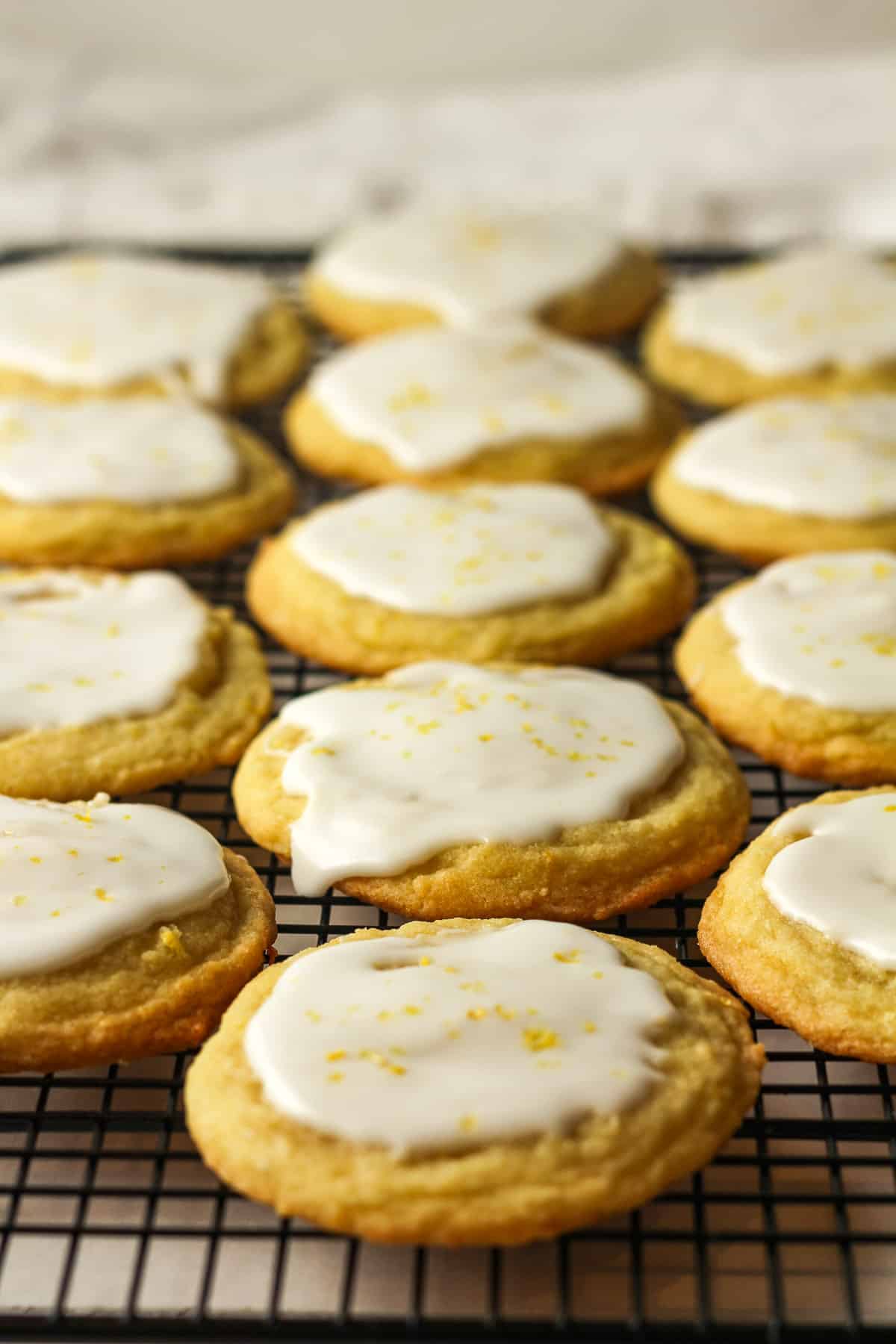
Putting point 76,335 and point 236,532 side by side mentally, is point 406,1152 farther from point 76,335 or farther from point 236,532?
point 76,335

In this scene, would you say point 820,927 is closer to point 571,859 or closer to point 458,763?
point 571,859

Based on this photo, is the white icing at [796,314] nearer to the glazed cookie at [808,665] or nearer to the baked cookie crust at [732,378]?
the baked cookie crust at [732,378]

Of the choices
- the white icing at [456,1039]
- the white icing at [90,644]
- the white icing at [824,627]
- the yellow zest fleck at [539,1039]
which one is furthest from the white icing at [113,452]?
the yellow zest fleck at [539,1039]

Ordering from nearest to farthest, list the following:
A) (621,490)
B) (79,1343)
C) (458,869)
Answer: (79,1343)
(458,869)
(621,490)

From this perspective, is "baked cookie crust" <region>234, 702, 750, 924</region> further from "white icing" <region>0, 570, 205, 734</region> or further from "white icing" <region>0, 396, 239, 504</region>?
"white icing" <region>0, 396, 239, 504</region>

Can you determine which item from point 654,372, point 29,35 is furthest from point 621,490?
point 29,35

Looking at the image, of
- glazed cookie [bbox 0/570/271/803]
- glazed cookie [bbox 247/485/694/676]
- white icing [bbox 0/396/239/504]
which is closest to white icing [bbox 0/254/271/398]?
white icing [bbox 0/396/239/504]
